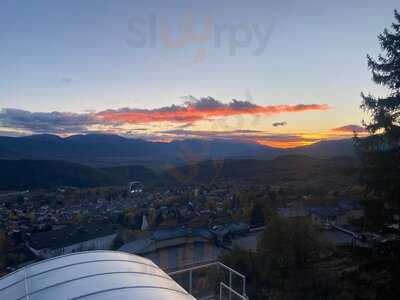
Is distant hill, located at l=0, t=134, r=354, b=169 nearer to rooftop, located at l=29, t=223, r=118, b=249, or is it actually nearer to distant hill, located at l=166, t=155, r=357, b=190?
distant hill, located at l=166, t=155, r=357, b=190

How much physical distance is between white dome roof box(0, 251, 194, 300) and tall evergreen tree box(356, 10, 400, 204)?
221 inches

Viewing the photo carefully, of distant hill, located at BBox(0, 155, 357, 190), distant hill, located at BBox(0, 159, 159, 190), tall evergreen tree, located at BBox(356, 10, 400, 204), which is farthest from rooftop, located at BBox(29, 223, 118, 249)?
distant hill, located at BBox(0, 155, 357, 190)

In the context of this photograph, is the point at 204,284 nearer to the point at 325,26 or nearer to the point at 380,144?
the point at 380,144

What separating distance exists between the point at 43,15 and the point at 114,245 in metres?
13.5

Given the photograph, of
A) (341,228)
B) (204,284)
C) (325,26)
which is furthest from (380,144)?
(341,228)

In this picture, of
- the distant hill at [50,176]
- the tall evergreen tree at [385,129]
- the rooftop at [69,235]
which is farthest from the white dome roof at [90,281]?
the distant hill at [50,176]

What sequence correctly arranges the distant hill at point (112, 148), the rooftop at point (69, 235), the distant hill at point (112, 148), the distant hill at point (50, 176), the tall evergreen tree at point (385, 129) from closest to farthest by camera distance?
the tall evergreen tree at point (385, 129)
the rooftop at point (69, 235)
the distant hill at point (50, 176)
the distant hill at point (112, 148)
the distant hill at point (112, 148)

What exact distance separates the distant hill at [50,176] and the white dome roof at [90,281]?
42.4 metres

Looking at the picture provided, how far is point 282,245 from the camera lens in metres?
15.8

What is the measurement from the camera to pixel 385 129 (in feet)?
26.6

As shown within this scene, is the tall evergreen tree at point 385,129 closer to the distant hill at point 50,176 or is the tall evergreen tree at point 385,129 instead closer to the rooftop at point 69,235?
the rooftop at point 69,235

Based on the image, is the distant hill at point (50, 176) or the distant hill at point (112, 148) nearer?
the distant hill at point (50, 176)

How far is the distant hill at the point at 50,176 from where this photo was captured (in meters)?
45.0

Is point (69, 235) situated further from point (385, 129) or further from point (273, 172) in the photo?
point (273, 172)
